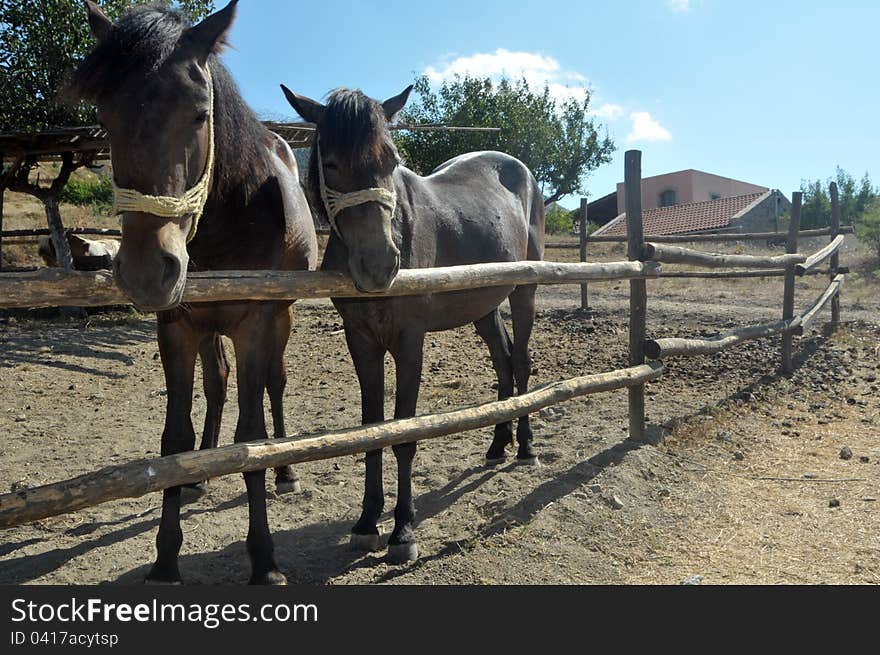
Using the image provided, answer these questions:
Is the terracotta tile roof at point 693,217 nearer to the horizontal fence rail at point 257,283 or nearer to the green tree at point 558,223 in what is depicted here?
the green tree at point 558,223

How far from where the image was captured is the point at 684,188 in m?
40.4

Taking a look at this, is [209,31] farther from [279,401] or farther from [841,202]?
[841,202]

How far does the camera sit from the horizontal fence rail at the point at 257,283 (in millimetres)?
1998

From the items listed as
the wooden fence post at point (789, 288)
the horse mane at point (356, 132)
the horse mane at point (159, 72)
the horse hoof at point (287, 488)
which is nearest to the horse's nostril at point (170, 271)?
the horse mane at point (159, 72)

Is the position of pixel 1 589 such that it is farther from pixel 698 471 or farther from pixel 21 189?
pixel 21 189

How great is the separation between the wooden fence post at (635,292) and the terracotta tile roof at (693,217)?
2579cm

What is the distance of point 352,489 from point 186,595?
1730 mm

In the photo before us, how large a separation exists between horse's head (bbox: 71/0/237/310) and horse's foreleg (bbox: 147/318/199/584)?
0.66 metres

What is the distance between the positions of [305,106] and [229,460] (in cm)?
161

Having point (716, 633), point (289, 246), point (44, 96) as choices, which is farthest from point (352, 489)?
point (44, 96)

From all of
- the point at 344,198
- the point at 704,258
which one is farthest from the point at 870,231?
the point at 344,198

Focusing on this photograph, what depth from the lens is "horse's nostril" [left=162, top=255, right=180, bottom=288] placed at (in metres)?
2.02

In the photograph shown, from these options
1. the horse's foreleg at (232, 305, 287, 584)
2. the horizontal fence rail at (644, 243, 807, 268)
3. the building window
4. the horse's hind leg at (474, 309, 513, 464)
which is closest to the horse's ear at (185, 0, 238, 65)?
the horse's foreleg at (232, 305, 287, 584)

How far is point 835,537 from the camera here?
3.36 m
